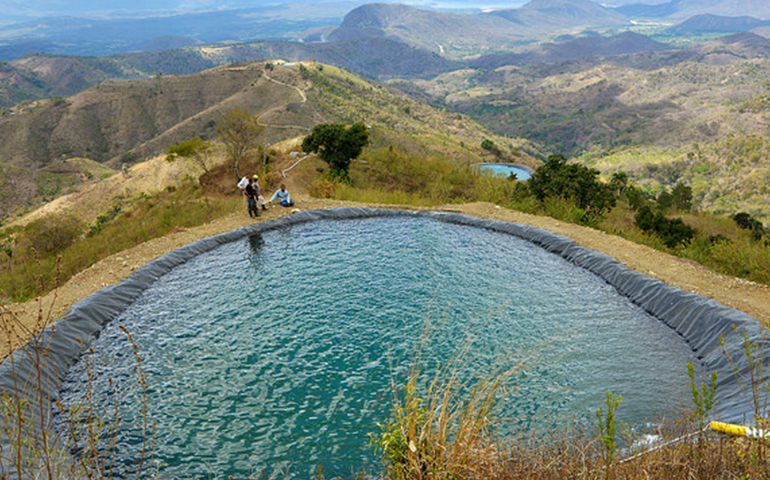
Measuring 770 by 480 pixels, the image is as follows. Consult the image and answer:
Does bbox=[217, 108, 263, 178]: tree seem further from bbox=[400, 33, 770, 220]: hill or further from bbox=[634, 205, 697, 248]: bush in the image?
bbox=[400, 33, 770, 220]: hill

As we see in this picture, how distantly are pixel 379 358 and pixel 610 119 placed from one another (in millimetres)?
181466

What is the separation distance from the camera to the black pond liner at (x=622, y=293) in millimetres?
7609

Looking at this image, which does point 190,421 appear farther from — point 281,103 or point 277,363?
point 281,103

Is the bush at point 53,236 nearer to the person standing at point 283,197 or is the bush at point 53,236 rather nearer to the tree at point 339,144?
the person standing at point 283,197

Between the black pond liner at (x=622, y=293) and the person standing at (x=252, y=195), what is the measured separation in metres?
1.39

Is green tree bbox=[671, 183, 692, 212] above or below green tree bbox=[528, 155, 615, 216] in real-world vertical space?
below

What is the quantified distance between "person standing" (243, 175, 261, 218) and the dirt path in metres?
0.33

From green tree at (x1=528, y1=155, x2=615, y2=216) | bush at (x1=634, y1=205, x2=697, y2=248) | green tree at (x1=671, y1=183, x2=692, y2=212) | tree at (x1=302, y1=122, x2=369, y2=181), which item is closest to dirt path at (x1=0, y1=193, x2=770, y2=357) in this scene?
green tree at (x1=528, y1=155, x2=615, y2=216)

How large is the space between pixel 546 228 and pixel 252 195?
10296mm

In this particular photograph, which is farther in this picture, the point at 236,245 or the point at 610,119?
the point at 610,119

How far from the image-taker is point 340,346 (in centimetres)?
911

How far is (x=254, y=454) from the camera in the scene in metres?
6.46

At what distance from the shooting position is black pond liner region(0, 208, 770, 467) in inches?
300

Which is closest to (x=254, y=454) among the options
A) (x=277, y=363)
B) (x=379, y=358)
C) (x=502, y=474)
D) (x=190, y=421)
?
(x=190, y=421)
